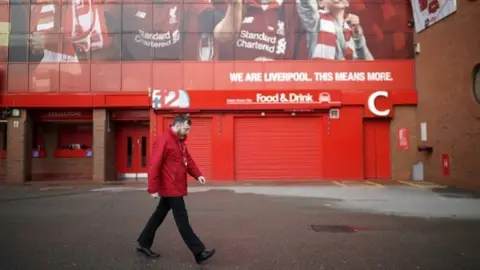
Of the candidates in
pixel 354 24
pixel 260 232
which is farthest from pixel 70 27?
pixel 260 232

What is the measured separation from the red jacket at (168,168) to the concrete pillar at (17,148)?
15.1 m

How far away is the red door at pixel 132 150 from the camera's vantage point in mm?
19438

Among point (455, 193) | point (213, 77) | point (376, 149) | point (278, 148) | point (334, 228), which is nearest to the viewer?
point (334, 228)

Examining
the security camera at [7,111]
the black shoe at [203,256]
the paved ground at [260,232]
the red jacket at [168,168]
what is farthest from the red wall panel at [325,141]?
the black shoe at [203,256]

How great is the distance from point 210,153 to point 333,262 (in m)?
13.0

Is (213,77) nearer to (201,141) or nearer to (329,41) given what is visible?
(201,141)

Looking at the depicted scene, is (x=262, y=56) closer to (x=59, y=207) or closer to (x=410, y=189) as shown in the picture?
(x=410, y=189)

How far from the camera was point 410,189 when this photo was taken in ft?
44.6

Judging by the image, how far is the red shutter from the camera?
17922 mm

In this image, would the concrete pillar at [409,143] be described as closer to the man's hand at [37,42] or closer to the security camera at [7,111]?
the man's hand at [37,42]

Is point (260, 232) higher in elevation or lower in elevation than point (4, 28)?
lower

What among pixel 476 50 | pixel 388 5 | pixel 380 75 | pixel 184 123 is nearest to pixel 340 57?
pixel 380 75

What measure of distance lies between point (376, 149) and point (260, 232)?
12513 millimetres

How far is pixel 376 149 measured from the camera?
59.4 ft
